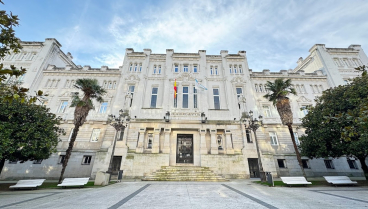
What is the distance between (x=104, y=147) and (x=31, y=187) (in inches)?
302

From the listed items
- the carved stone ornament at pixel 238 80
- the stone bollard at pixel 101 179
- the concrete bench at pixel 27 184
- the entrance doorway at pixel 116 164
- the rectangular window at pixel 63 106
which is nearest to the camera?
the concrete bench at pixel 27 184

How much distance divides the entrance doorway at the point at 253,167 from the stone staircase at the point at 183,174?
594cm

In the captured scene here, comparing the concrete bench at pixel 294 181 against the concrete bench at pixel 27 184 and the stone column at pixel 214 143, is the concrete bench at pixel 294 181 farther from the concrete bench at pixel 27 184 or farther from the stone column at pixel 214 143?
the concrete bench at pixel 27 184

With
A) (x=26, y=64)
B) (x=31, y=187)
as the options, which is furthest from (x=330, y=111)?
(x=26, y=64)

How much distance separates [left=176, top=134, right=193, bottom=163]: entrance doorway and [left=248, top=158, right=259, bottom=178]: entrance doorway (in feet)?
25.7

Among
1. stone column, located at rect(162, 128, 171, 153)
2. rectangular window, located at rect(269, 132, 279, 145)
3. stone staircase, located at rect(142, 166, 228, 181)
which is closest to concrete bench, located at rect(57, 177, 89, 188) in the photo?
stone staircase, located at rect(142, 166, 228, 181)

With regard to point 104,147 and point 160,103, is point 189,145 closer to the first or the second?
point 160,103

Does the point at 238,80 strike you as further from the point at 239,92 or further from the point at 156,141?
the point at 156,141

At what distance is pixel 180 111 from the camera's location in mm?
21594

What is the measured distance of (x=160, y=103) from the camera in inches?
891

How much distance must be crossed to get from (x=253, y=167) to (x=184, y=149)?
30.7ft

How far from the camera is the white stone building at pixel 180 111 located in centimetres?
1900

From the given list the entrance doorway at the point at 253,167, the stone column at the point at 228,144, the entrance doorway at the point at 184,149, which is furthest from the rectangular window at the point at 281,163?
the entrance doorway at the point at 184,149

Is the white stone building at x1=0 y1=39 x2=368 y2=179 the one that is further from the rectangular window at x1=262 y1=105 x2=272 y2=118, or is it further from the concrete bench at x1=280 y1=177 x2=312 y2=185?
the concrete bench at x1=280 y1=177 x2=312 y2=185
